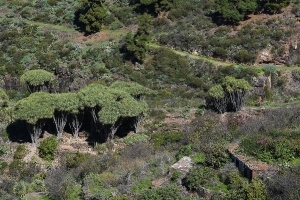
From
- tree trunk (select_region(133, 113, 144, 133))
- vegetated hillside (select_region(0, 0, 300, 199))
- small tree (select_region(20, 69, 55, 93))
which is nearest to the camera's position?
vegetated hillside (select_region(0, 0, 300, 199))

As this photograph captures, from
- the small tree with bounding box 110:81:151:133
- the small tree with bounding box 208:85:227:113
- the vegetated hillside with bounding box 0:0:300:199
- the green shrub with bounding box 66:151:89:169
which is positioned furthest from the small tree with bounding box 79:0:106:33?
the green shrub with bounding box 66:151:89:169

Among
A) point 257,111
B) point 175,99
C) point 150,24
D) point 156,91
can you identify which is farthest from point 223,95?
point 150,24

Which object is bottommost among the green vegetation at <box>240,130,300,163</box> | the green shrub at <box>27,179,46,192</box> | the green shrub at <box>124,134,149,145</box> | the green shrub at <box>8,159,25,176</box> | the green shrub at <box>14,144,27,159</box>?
the green shrub at <box>8,159,25,176</box>

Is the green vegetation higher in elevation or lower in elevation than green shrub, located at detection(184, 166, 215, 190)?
higher

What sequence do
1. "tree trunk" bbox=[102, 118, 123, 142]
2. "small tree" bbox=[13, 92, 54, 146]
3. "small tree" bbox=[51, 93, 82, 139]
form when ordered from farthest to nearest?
1. "tree trunk" bbox=[102, 118, 123, 142]
2. "small tree" bbox=[51, 93, 82, 139]
3. "small tree" bbox=[13, 92, 54, 146]

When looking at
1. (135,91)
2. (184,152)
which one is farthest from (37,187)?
(135,91)

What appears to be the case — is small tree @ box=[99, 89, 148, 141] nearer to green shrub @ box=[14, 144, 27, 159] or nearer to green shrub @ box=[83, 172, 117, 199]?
green shrub @ box=[14, 144, 27, 159]

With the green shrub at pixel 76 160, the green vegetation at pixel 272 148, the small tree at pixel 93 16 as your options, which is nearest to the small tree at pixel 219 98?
the green shrub at pixel 76 160

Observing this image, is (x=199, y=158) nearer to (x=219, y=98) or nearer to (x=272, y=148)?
(x=272, y=148)
